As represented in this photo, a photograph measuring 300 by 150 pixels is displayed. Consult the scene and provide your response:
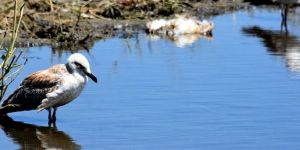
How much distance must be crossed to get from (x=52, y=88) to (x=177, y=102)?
1595mm

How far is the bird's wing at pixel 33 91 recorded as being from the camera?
10.9 meters

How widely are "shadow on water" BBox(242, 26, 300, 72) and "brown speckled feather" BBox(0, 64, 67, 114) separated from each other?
424 centimetres

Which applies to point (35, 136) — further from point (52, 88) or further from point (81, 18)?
point (81, 18)

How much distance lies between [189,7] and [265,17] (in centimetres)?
174

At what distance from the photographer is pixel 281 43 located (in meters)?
17.3

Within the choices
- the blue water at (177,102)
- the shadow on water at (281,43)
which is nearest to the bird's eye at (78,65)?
the blue water at (177,102)

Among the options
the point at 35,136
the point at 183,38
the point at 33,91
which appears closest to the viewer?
the point at 35,136

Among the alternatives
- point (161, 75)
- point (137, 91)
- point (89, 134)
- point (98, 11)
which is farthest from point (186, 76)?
point (98, 11)

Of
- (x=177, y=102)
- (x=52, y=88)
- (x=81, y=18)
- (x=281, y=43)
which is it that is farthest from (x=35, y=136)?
(x=81, y=18)

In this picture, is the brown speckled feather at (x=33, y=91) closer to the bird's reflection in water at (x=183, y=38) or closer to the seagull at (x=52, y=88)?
the seagull at (x=52, y=88)

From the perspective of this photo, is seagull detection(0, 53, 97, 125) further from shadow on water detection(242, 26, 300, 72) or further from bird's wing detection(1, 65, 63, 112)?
shadow on water detection(242, 26, 300, 72)

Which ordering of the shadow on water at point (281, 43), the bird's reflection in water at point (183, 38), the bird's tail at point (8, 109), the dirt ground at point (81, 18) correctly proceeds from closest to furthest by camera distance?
the bird's tail at point (8, 109) → the shadow on water at point (281, 43) → the dirt ground at point (81, 18) → the bird's reflection in water at point (183, 38)

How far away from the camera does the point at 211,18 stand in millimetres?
20938

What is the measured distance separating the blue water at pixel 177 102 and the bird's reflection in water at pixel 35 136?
0.01m
